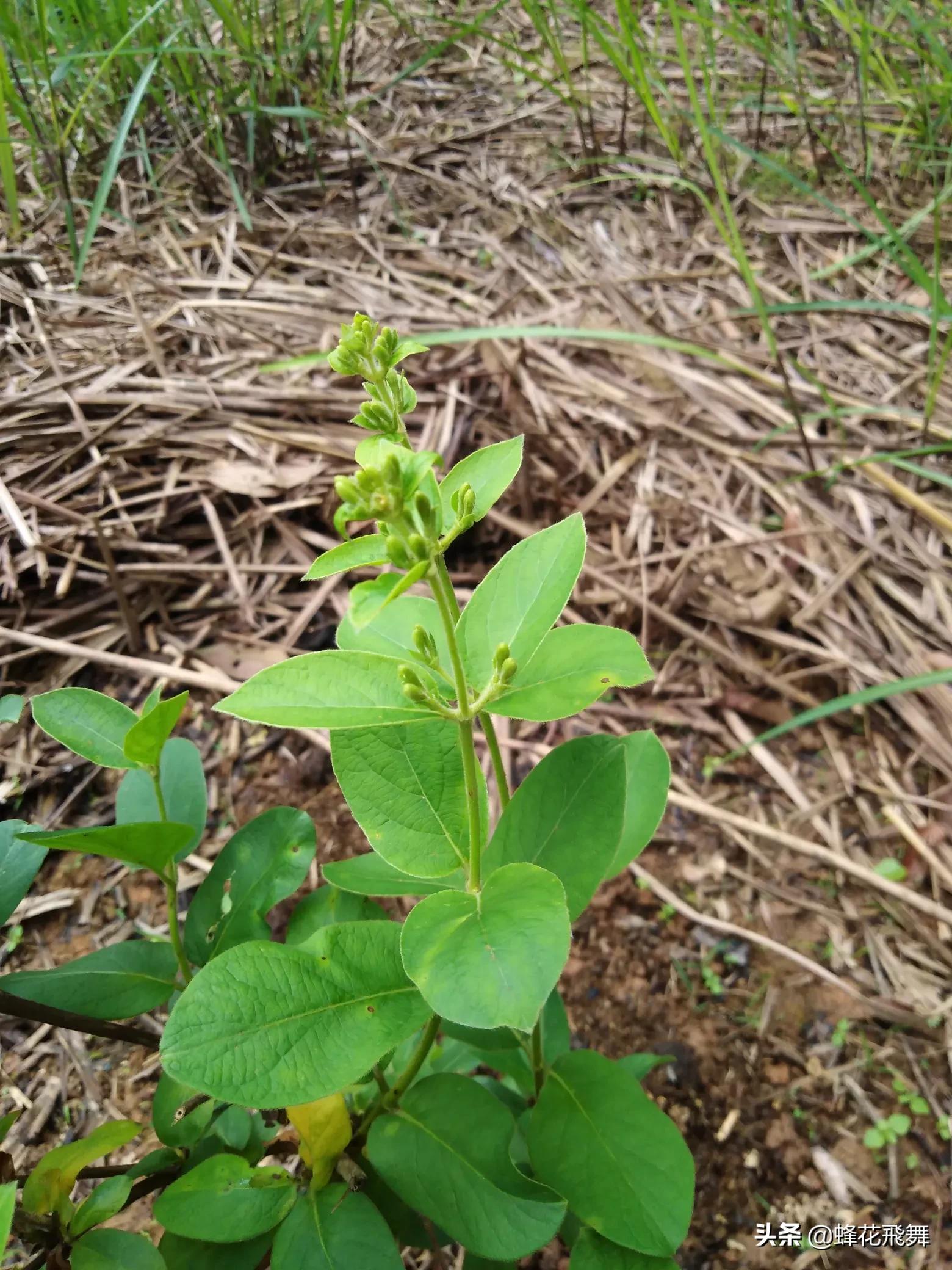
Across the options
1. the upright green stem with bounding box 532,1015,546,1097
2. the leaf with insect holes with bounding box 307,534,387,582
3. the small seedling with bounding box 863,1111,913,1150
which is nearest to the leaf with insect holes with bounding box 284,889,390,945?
the upright green stem with bounding box 532,1015,546,1097

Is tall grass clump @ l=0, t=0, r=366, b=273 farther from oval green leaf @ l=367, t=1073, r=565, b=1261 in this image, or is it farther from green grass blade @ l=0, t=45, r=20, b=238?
oval green leaf @ l=367, t=1073, r=565, b=1261

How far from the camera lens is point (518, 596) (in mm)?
844

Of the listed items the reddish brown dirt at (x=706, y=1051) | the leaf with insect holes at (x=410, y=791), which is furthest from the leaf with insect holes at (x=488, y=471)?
the reddish brown dirt at (x=706, y=1051)

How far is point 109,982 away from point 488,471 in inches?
28.6

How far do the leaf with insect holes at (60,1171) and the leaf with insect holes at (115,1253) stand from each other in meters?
0.05

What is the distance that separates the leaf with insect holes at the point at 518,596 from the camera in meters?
0.81

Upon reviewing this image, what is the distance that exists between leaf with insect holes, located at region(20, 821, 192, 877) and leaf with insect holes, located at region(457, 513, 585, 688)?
36cm

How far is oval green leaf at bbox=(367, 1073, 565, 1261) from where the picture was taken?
0.81m

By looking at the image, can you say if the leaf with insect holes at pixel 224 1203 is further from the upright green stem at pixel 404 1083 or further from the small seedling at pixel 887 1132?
the small seedling at pixel 887 1132

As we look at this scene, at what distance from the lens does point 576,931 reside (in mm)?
1549

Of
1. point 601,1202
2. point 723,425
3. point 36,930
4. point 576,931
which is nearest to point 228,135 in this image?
point 723,425

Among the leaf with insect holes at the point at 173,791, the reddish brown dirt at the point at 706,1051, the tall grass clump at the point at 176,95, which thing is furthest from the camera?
the tall grass clump at the point at 176,95

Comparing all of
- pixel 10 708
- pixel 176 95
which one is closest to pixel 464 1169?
pixel 10 708

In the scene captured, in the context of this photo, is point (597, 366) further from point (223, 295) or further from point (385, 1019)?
point (385, 1019)
